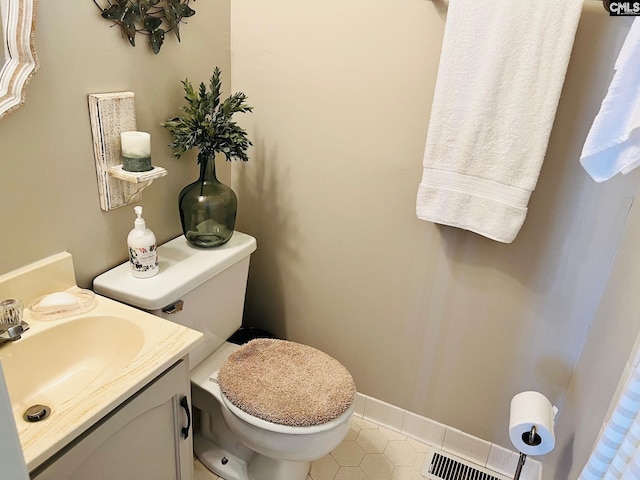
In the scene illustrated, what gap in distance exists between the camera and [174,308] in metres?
1.33

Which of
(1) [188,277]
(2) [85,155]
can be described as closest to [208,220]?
(1) [188,277]

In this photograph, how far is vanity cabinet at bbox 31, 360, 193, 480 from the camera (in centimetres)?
91

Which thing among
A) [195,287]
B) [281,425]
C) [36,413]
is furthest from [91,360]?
[281,425]

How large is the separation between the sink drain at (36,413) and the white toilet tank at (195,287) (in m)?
0.32

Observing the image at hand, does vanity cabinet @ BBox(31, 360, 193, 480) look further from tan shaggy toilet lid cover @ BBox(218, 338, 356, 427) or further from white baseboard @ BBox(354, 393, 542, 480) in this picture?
white baseboard @ BBox(354, 393, 542, 480)

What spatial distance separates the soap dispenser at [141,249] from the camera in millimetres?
1297

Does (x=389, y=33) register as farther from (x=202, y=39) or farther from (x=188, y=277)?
(x=188, y=277)

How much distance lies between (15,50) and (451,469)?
182 cm

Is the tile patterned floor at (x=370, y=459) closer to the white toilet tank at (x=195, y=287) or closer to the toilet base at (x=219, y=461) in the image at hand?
the toilet base at (x=219, y=461)

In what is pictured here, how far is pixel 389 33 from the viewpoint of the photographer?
1.41m

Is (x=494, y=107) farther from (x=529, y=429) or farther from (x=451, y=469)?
(x=451, y=469)

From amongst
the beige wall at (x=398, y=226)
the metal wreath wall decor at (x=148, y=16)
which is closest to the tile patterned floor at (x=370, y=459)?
the beige wall at (x=398, y=226)

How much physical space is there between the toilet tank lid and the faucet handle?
0.25 meters

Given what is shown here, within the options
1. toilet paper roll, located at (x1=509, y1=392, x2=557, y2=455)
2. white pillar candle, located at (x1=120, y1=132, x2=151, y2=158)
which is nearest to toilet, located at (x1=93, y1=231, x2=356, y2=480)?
white pillar candle, located at (x1=120, y1=132, x2=151, y2=158)
